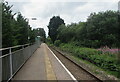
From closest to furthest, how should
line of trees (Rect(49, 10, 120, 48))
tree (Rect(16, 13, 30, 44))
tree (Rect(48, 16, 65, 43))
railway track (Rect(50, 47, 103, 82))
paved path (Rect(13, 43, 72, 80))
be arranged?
1. railway track (Rect(50, 47, 103, 82))
2. paved path (Rect(13, 43, 72, 80))
3. tree (Rect(16, 13, 30, 44))
4. line of trees (Rect(49, 10, 120, 48))
5. tree (Rect(48, 16, 65, 43))

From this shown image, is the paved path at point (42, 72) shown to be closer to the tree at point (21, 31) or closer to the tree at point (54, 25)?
the tree at point (21, 31)

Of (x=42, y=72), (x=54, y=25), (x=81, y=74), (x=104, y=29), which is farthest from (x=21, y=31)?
(x=54, y=25)

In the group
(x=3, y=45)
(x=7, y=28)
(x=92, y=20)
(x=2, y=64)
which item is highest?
(x=92, y=20)

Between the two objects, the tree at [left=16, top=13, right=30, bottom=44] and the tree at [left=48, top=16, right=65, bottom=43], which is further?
the tree at [left=48, top=16, right=65, bottom=43]

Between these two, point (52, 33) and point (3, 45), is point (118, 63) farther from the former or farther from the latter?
point (52, 33)

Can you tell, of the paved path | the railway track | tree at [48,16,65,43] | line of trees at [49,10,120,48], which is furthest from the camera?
tree at [48,16,65,43]

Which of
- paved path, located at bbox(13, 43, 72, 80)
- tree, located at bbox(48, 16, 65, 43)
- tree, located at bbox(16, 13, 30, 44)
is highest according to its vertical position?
tree, located at bbox(48, 16, 65, 43)

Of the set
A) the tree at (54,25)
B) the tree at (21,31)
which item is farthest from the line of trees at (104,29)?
the tree at (54,25)

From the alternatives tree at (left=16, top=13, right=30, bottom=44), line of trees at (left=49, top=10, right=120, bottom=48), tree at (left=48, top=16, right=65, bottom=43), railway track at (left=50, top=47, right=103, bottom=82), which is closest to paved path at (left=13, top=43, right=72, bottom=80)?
railway track at (left=50, top=47, right=103, bottom=82)

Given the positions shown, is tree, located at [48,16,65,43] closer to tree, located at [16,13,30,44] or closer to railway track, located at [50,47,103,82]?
tree, located at [16,13,30,44]

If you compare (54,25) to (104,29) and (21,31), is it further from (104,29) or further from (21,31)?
(21,31)

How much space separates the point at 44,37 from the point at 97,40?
112 metres

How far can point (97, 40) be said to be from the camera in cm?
2345

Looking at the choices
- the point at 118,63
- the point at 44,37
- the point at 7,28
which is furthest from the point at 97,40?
the point at 44,37
